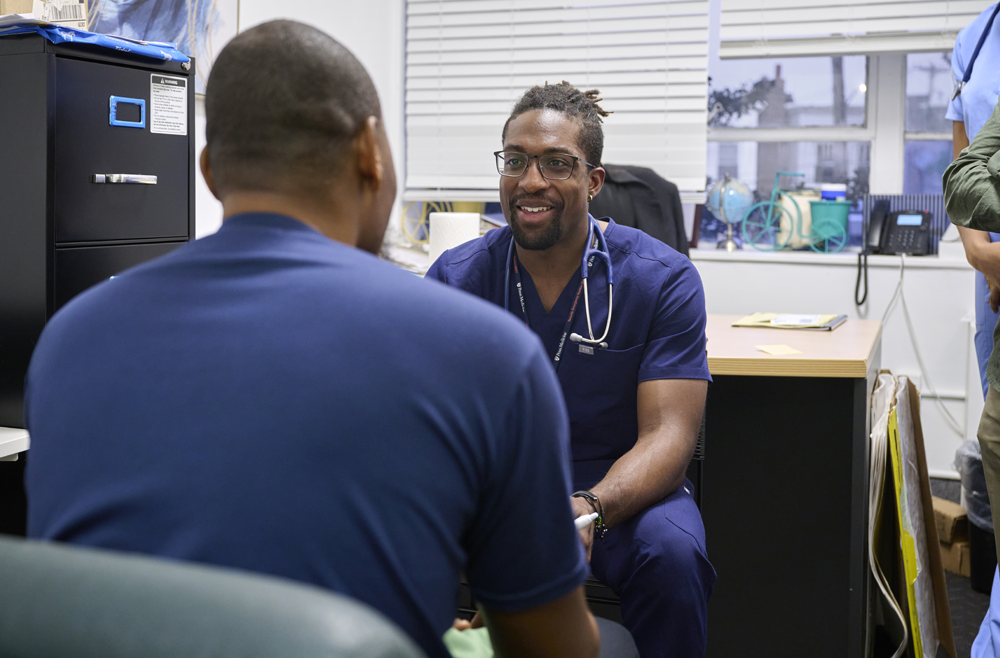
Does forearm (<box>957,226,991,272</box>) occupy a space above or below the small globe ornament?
below

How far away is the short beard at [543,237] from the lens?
1734 millimetres

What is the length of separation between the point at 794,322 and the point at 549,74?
A: 1.89 m

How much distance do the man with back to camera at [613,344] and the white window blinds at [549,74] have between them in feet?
6.33

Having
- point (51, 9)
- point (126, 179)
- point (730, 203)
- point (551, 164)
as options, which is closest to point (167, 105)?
point (126, 179)

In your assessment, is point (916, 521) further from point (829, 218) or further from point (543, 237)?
point (829, 218)

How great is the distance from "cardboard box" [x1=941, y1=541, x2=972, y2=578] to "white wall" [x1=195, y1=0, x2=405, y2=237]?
2.22 meters

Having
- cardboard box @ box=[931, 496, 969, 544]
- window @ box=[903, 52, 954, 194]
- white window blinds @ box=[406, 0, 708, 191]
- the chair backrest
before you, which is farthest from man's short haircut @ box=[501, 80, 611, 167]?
window @ box=[903, 52, 954, 194]

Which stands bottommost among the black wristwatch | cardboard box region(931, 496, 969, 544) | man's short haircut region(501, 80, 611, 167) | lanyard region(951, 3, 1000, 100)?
cardboard box region(931, 496, 969, 544)

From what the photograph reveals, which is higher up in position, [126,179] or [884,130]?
[884,130]

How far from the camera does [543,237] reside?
5.69 ft

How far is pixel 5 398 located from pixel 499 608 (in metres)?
1.33

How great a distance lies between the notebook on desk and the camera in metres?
2.40

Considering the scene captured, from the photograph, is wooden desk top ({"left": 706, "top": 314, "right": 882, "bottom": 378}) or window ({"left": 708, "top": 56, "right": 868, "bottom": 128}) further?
window ({"left": 708, "top": 56, "right": 868, "bottom": 128})

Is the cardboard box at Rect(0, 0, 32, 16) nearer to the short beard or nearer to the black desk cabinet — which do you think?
the black desk cabinet
